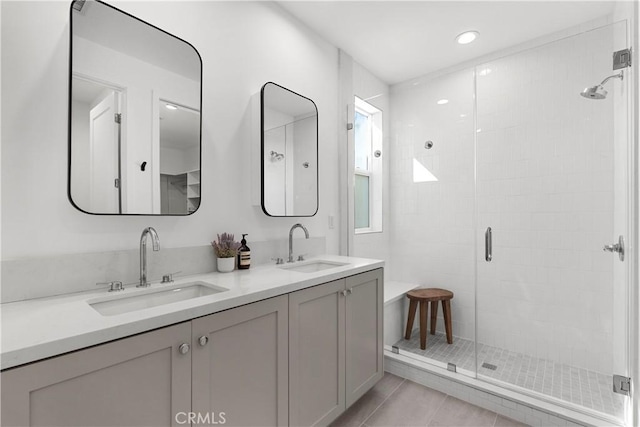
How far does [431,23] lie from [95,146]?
233 centimetres

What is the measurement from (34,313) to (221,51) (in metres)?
1.50

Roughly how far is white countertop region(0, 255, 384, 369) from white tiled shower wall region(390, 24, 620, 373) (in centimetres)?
182

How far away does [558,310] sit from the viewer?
2.28 metres

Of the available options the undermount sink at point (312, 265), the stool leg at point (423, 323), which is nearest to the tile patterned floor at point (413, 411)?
the stool leg at point (423, 323)

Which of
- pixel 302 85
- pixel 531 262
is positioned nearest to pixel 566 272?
pixel 531 262

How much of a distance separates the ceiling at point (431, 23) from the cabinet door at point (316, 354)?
189 cm

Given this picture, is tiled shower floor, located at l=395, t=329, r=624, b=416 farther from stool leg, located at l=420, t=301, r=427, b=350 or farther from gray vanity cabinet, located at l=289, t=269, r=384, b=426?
gray vanity cabinet, located at l=289, t=269, r=384, b=426

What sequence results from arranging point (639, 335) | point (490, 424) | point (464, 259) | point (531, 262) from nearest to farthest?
point (639, 335) → point (490, 424) → point (531, 262) → point (464, 259)

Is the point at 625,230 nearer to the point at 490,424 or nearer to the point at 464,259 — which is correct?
the point at 464,259

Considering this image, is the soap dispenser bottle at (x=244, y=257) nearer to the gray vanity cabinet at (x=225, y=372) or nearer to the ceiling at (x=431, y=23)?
the gray vanity cabinet at (x=225, y=372)

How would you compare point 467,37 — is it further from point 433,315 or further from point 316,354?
point 316,354

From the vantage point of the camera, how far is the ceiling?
2.12 m

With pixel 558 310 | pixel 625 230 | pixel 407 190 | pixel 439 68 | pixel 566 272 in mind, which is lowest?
→ pixel 558 310

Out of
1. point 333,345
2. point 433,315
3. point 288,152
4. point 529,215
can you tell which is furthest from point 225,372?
point 529,215
